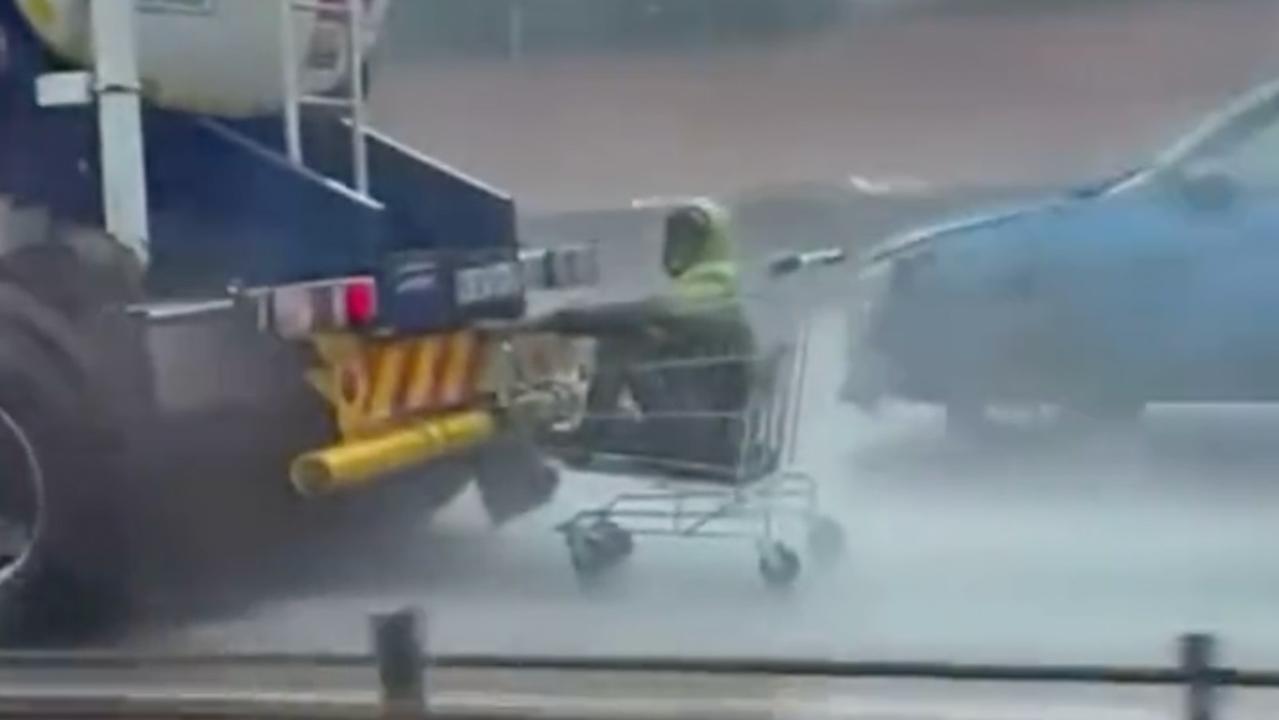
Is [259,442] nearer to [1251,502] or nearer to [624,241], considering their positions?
[624,241]

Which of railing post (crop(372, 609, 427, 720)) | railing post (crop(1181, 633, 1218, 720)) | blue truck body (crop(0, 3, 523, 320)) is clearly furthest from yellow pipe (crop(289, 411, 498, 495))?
railing post (crop(1181, 633, 1218, 720))

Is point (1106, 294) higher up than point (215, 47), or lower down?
lower down

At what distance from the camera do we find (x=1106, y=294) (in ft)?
16.8

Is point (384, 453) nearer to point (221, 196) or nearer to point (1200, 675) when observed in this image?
point (221, 196)

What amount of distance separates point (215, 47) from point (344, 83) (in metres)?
0.38

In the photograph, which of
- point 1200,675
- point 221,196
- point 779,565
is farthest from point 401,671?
point 221,196

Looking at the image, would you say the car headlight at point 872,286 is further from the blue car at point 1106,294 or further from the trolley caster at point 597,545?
the trolley caster at point 597,545

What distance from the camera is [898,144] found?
4.60m

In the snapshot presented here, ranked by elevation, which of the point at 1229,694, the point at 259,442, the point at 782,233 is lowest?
the point at 1229,694

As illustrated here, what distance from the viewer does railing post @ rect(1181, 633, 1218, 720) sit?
2.84 metres

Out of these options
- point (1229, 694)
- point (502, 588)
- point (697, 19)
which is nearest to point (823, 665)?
point (1229, 694)

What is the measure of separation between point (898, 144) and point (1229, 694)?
6.19 feet

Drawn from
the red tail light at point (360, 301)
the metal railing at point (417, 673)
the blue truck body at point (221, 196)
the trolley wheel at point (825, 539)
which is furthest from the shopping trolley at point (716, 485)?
the metal railing at point (417, 673)

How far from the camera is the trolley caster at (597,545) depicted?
4.43 meters
